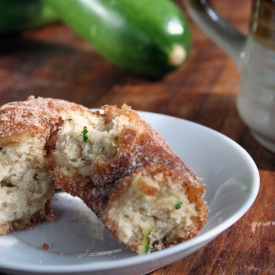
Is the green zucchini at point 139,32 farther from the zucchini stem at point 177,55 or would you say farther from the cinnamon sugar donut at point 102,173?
the cinnamon sugar donut at point 102,173

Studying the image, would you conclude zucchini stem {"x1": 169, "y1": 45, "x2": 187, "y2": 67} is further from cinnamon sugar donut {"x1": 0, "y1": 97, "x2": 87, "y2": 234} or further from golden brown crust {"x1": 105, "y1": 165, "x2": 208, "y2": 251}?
golden brown crust {"x1": 105, "y1": 165, "x2": 208, "y2": 251}

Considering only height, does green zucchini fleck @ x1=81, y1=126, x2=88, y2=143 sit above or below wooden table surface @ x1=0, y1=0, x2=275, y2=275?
above

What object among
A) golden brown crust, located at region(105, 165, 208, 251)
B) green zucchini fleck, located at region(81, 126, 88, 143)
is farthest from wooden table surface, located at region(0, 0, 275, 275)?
green zucchini fleck, located at region(81, 126, 88, 143)

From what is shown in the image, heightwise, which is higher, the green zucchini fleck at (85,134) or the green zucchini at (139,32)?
the green zucchini fleck at (85,134)

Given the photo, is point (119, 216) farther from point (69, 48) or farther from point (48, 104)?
point (69, 48)

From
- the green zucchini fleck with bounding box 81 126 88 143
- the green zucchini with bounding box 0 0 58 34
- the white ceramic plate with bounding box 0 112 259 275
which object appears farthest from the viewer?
the green zucchini with bounding box 0 0 58 34

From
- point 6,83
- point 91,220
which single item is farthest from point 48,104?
point 6,83

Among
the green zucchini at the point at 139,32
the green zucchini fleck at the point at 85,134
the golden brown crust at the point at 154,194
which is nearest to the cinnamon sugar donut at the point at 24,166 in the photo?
the green zucchini fleck at the point at 85,134
